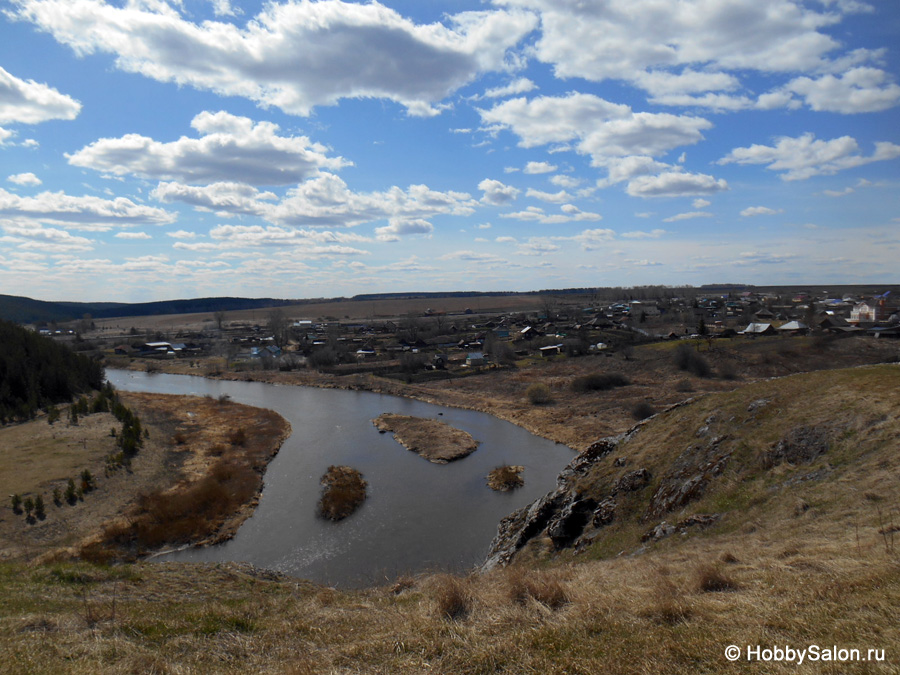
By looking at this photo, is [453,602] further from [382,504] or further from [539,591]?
[382,504]

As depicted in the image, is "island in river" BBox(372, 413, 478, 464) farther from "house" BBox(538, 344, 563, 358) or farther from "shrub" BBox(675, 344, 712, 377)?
"house" BBox(538, 344, 563, 358)

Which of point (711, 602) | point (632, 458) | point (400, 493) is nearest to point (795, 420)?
point (632, 458)

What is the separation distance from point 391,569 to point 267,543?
5.67 meters

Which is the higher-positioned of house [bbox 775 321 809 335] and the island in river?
house [bbox 775 321 809 335]

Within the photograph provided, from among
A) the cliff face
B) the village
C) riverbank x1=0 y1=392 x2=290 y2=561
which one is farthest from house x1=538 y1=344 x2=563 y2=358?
the cliff face

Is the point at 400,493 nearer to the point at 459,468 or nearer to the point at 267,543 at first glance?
the point at 459,468

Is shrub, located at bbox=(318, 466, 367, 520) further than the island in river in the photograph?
No

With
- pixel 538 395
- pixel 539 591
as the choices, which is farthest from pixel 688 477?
pixel 538 395

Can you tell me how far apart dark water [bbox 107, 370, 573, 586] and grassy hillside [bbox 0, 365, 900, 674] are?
16.2 feet

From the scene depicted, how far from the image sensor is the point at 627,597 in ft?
19.5

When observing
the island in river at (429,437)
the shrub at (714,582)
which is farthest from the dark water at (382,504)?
the shrub at (714,582)

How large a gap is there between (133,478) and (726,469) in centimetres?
2511

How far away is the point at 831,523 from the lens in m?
7.74

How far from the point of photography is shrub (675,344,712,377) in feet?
152
